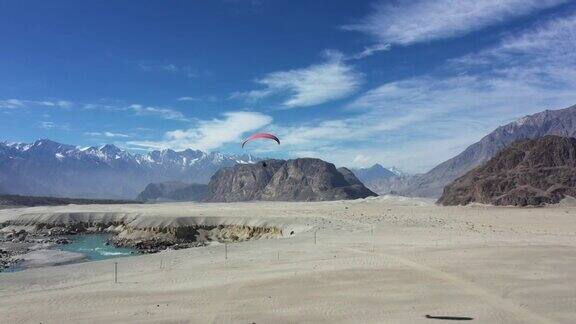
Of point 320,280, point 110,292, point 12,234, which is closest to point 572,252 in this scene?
point 320,280

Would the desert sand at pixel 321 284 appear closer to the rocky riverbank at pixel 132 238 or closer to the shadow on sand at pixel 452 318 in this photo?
the shadow on sand at pixel 452 318

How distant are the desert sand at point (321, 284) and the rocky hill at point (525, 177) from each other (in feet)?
133

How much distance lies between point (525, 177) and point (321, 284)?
6670 cm

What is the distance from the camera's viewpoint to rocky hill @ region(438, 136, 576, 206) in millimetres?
74381

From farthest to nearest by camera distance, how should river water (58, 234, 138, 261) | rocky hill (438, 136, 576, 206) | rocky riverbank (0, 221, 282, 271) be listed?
rocky hill (438, 136, 576, 206)
river water (58, 234, 138, 261)
rocky riverbank (0, 221, 282, 271)

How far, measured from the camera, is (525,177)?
79062 millimetres

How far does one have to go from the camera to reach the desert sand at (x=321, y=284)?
18594 mm

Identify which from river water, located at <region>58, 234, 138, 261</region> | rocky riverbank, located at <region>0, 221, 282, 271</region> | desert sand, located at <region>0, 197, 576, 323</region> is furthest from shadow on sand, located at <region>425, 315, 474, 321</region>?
river water, located at <region>58, 234, 138, 261</region>

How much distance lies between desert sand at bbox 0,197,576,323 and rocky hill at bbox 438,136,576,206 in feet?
133

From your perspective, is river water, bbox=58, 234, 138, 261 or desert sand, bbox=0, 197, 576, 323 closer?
desert sand, bbox=0, 197, 576, 323

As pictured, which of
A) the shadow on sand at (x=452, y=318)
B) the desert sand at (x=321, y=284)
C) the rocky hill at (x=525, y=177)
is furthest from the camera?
the rocky hill at (x=525, y=177)

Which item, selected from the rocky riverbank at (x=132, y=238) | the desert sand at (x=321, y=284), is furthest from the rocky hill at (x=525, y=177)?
the rocky riverbank at (x=132, y=238)

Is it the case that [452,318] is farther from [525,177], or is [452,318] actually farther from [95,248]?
[525,177]

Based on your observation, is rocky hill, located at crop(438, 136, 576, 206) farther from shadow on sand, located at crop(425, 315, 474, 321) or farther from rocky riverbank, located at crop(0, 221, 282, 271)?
shadow on sand, located at crop(425, 315, 474, 321)
